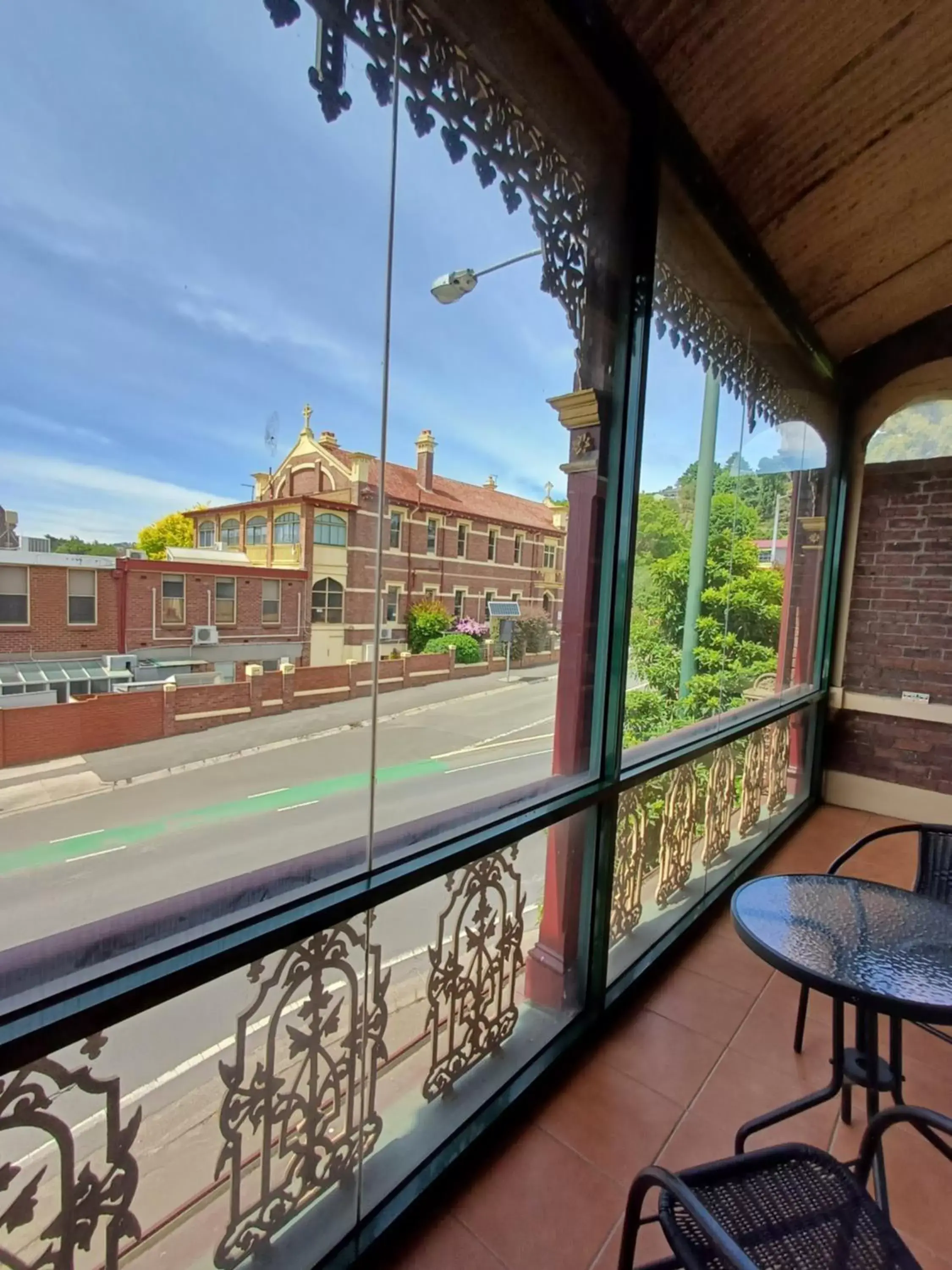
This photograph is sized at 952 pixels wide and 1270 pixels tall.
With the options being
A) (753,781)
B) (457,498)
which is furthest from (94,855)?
(753,781)

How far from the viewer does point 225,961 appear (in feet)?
3.01

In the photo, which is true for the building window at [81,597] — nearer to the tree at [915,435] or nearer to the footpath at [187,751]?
the footpath at [187,751]

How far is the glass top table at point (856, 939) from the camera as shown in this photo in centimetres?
114

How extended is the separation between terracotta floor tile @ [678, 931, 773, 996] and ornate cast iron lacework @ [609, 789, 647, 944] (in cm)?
33

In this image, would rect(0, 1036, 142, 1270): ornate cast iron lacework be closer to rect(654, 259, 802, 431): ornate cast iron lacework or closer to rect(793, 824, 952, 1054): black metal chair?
rect(793, 824, 952, 1054): black metal chair

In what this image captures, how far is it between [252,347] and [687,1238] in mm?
1483

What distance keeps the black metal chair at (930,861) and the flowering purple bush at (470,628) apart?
1.28m

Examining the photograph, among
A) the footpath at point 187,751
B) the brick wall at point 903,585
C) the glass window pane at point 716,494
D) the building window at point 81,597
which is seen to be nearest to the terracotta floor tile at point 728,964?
the glass window pane at point 716,494

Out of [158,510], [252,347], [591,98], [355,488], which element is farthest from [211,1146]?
[591,98]

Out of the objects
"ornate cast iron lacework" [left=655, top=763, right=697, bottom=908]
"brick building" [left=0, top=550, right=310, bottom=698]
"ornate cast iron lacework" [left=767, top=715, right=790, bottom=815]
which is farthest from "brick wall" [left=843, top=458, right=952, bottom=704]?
"brick building" [left=0, top=550, right=310, bottom=698]

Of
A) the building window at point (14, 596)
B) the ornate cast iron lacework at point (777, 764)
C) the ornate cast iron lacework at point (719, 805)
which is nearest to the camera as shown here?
the building window at point (14, 596)

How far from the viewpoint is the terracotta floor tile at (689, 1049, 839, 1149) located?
5.09 ft

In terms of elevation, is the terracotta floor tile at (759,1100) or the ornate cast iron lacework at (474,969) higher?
the ornate cast iron lacework at (474,969)

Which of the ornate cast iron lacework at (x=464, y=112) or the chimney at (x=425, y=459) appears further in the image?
the chimney at (x=425, y=459)
